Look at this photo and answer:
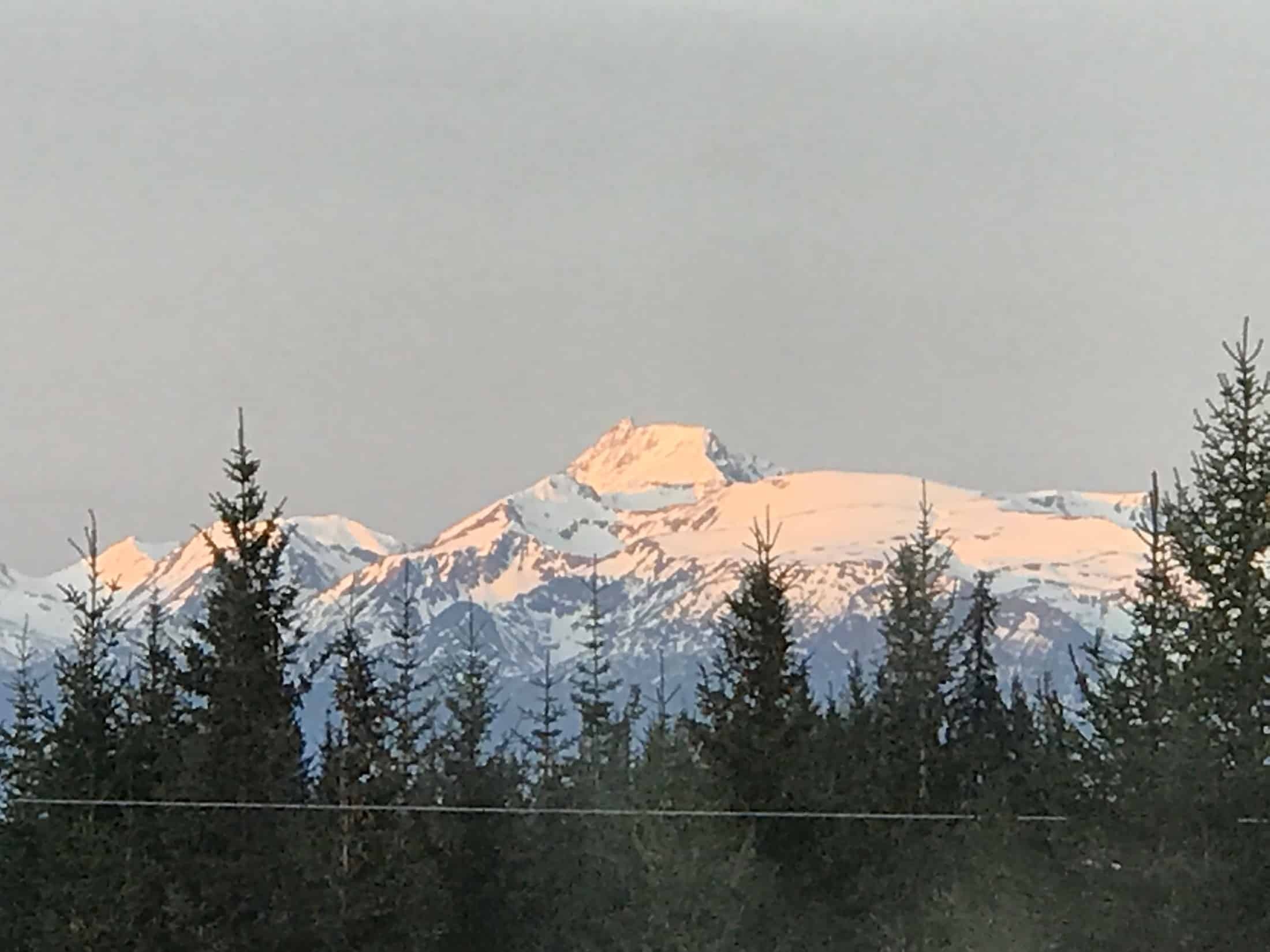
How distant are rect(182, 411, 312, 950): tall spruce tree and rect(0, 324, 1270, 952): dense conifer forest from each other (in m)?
0.03

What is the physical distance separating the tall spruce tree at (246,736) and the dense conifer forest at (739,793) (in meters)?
0.03

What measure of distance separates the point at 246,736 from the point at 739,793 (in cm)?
492

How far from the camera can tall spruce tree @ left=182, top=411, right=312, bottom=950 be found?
20.1 m

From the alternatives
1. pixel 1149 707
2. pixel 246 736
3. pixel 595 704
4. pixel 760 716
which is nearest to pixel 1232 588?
pixel 1149 707

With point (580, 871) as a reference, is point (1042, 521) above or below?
above

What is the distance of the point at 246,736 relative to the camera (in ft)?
67.3

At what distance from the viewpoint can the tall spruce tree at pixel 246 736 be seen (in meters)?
20.1

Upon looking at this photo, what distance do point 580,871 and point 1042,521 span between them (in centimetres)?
14788

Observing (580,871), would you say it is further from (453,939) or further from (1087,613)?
(1087,613)

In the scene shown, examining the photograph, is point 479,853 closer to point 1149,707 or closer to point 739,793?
point 739,793

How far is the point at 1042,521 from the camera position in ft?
557

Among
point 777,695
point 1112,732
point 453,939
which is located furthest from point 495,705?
point 1112,732

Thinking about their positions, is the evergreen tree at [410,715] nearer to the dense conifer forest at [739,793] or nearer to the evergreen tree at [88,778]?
the dense conifer forest at [739,793]

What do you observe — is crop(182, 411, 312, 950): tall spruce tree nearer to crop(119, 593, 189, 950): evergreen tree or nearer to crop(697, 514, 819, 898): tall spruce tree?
crop(119, 593, 189, 950): evergreen tree
